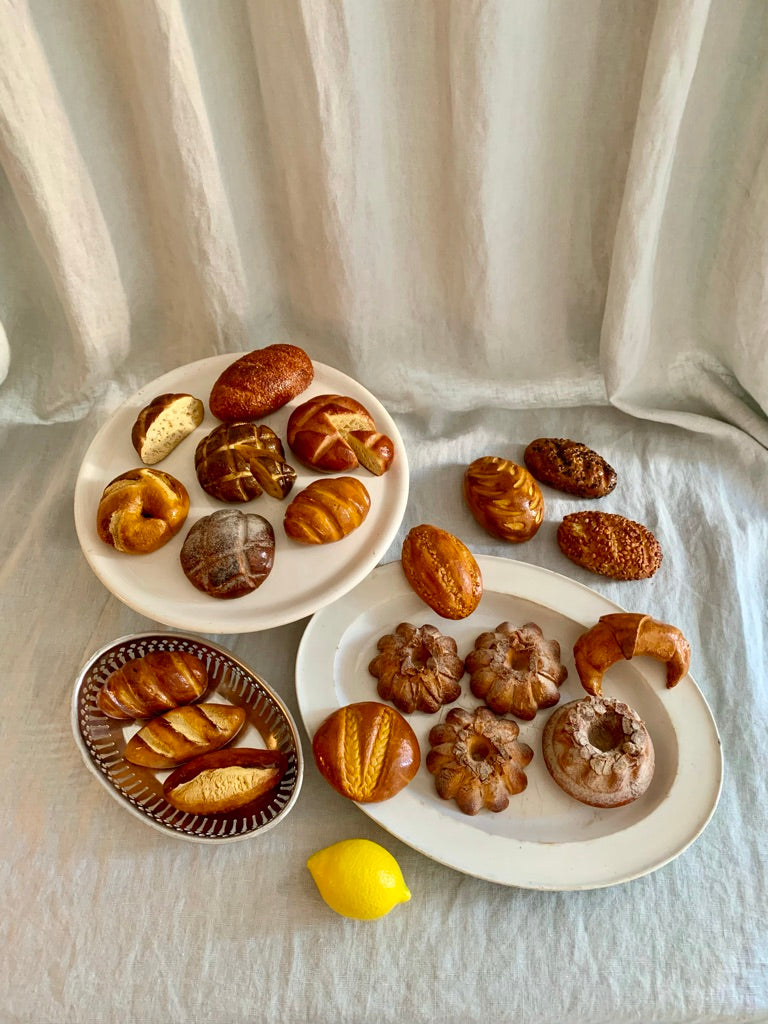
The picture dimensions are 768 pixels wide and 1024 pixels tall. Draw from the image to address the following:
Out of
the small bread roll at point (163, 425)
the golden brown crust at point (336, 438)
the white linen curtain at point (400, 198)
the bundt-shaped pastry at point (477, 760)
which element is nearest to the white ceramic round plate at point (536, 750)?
the bundt-shaped pastry at point (477, 760)

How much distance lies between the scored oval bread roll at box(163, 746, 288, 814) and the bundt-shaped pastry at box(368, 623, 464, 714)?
0.44 ft

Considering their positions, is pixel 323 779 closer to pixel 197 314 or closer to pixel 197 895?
pixel 197 895

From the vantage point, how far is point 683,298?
99 cm

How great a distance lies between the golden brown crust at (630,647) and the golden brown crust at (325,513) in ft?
0.89

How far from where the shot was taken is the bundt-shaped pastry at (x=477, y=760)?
0.69 m

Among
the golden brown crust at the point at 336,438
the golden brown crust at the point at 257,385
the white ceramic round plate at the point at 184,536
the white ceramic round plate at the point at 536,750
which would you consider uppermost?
the golden brown crust at the point at 257,385

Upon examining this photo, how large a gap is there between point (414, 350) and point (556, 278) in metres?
0.21

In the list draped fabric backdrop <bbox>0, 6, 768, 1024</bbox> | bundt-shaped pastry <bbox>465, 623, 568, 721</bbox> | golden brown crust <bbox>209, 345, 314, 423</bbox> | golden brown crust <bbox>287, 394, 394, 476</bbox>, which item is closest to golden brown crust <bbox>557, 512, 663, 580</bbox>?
draped fabric backdrop <bbox>0, 6, 768, 1024</bbox>

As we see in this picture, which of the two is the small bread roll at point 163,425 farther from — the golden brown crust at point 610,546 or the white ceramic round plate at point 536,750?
the golden brown crust at point 610,546

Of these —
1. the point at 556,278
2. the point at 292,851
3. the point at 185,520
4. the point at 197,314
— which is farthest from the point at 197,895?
the point at 556,278

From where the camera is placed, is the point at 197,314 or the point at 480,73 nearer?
the point at 480,73

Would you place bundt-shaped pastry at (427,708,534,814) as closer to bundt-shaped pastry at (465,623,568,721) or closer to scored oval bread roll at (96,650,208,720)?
bundt-shaped pastry at (465,623,568,721)

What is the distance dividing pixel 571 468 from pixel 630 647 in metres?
0.27

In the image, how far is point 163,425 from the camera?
786 mm
